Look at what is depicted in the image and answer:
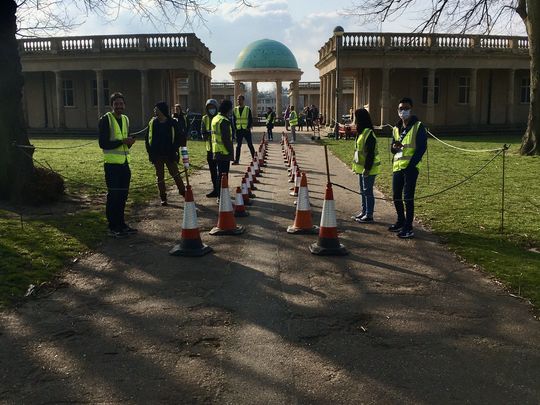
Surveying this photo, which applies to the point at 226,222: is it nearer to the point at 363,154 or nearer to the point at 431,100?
the point at 363,154

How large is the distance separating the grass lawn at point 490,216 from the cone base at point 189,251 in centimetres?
336

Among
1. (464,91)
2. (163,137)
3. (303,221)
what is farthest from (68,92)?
(303,221)

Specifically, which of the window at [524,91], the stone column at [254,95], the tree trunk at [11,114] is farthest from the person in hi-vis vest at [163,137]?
→ the stone column at [254,95]

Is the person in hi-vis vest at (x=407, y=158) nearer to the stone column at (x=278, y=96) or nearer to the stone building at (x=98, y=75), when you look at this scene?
the stone building at (x=98, y=75)

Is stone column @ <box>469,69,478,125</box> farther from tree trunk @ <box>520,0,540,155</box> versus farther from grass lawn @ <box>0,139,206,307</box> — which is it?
grass lawn @ <box>0,139,206,307</box>

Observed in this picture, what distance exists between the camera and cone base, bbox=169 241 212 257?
6.97 m

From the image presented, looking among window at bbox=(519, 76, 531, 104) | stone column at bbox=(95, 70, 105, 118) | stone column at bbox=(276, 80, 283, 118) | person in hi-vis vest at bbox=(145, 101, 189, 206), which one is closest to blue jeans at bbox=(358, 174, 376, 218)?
person in hi-vis vest at bbox=(145, 101, 189, 206)

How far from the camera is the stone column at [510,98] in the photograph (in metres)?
37.6

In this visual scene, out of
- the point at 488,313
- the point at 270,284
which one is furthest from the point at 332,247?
the point at 488,313

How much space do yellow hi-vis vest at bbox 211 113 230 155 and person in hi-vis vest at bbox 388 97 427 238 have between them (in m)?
3.63

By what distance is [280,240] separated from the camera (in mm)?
7828

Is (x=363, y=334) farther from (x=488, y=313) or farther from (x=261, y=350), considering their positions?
(x=488, y=313)

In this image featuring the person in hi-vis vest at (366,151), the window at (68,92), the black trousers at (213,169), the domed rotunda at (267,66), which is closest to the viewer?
the person in hi-vis vest at (366,151)

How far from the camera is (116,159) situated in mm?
8078
